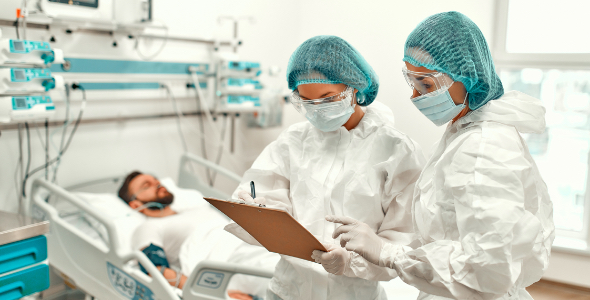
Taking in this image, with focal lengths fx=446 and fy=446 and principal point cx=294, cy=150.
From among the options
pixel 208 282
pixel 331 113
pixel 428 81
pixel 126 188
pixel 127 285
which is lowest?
pixel 127 285

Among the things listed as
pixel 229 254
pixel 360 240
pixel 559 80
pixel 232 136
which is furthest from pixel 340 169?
pixel 559 80

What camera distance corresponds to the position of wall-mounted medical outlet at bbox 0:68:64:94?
187 centimetres

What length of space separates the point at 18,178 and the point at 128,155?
0.63 meters

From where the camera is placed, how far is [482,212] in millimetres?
858

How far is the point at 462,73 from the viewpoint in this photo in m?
0.99

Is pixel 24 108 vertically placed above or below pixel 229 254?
above

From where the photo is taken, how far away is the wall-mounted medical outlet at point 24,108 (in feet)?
6.18

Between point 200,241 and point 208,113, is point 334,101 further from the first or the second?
point 208,113

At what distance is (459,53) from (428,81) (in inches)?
3.6

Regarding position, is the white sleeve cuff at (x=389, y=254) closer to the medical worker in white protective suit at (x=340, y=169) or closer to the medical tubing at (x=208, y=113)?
the medical worker in white protective suit at (x=340, y=169)

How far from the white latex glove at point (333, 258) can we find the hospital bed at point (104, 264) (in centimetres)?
58

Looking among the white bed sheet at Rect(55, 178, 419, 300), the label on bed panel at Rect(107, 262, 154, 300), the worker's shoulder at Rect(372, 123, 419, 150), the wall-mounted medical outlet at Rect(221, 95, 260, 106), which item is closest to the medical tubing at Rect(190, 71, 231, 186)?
the wall-mounted medical outlet at Rect(221, 95, 260, 106)

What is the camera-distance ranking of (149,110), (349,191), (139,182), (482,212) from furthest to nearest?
(149,110) → (139,182) → (349,191) → (482,212)

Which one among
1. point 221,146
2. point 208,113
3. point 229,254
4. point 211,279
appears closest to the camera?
point 211,279
